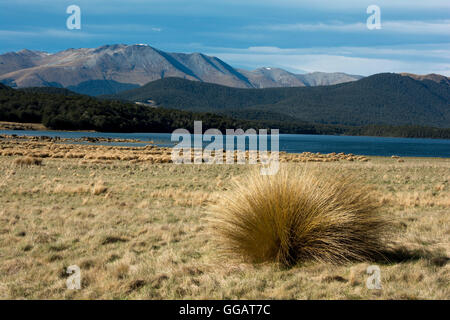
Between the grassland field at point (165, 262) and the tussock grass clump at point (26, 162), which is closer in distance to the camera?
the grassland field at point (165, 262)

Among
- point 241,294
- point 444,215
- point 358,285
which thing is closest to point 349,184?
point 358,285

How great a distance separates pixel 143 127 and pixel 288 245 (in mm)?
159967

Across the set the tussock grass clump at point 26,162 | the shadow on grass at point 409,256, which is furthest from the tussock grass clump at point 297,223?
the tussock grass clump at point 26,162

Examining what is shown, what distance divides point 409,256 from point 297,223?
2007mm

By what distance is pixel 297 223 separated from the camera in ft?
18.7

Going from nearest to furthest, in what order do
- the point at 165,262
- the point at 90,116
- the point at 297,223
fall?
the point at 297,223 → the point at 165,262 → the point at 90,116

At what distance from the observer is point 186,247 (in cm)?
701

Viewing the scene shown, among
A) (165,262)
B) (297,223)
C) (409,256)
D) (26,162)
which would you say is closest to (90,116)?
(26,162)

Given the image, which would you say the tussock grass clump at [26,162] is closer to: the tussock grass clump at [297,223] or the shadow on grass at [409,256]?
the tussock grass clump at [297,223]

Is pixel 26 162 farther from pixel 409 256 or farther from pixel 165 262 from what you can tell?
pixel 409 256

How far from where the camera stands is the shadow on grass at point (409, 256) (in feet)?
19.4

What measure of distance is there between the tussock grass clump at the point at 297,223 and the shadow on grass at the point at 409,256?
18 cm

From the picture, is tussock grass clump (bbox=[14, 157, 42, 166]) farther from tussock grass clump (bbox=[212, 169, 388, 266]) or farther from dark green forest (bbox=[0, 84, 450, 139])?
dark green forest (bbox=[0, 84, 450, 139])

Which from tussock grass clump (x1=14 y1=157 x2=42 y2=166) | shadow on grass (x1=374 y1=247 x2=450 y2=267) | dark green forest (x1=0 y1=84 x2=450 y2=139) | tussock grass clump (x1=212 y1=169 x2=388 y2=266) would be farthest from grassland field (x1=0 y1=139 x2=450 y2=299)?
dark green forest (x1=0 y1=84 x2=450 y2=139)
